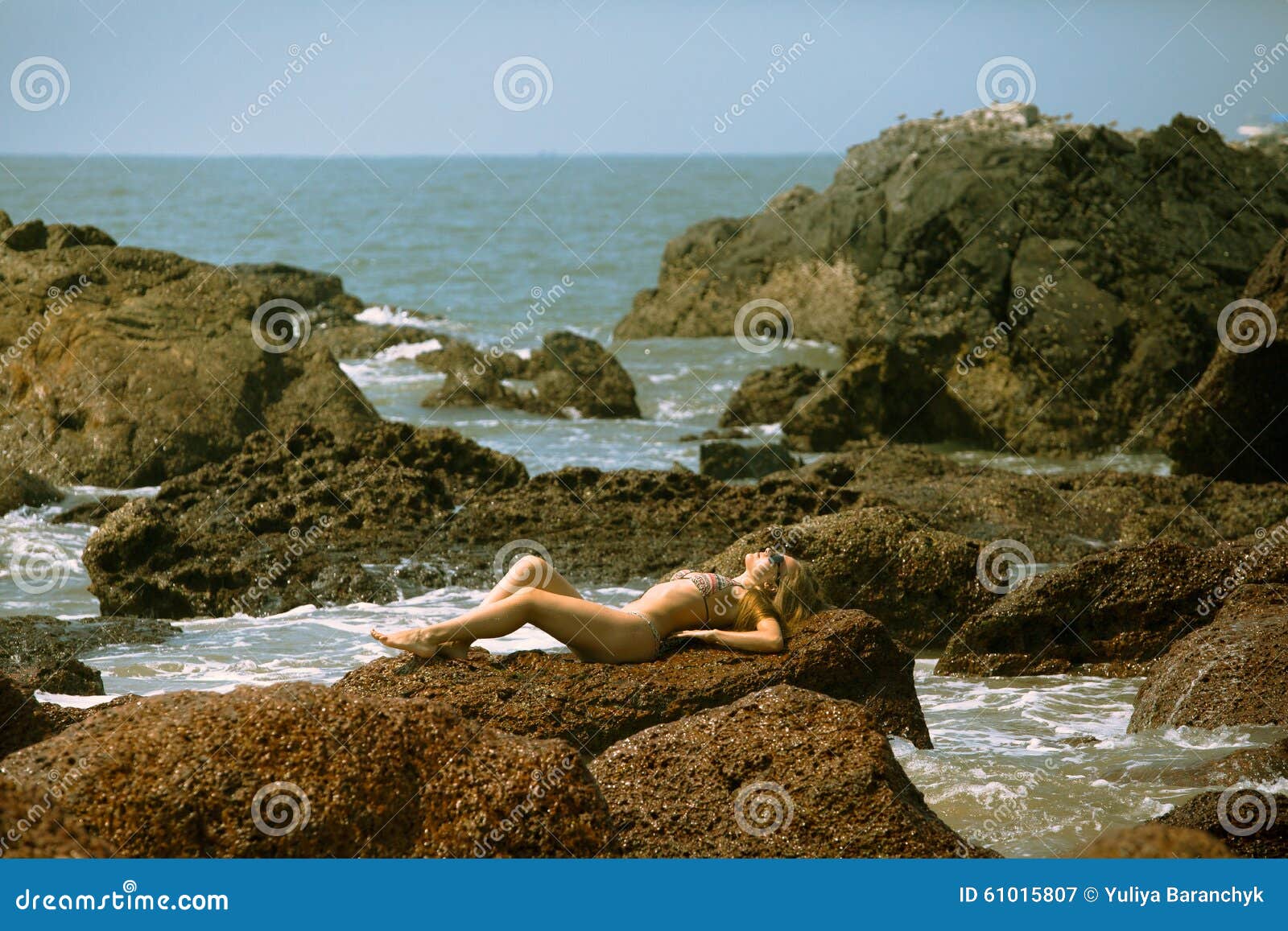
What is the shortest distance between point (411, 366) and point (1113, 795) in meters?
23.1

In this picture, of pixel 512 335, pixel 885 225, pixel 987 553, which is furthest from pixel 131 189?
pixel 987 553

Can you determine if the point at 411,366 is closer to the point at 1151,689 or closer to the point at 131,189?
the point at 1151,689

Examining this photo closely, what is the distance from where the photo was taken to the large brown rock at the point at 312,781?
15.2 feet

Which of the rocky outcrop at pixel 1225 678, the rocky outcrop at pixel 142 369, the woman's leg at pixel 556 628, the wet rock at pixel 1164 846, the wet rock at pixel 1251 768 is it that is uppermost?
the rocky outcrop at pixel 1225 678

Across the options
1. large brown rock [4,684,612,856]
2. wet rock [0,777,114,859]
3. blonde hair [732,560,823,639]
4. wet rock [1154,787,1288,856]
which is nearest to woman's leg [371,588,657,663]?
blonde hair [732,560,823,639]

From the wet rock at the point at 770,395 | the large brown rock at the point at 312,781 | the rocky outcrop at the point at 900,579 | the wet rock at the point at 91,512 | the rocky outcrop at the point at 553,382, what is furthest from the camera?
the rocky outcrop at the point at 553,382

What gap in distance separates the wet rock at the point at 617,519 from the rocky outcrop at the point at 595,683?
5.34 meters

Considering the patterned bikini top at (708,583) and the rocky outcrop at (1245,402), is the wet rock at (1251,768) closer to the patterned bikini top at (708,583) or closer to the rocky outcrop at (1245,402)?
the patterned bikini top at (708,583)

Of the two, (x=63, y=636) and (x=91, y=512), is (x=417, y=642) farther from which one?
(x=91, y=512)

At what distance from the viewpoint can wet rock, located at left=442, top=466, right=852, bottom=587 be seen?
13141 mm

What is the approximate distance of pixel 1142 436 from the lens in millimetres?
20375

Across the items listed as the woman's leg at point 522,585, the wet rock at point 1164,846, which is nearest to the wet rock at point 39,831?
the woman's leg at point 522,585

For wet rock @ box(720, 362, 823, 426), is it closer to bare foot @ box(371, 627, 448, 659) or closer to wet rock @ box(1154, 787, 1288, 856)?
bare foot @ box(371, 627, 448, 659)

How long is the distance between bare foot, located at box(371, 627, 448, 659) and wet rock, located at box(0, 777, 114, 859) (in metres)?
2.29
